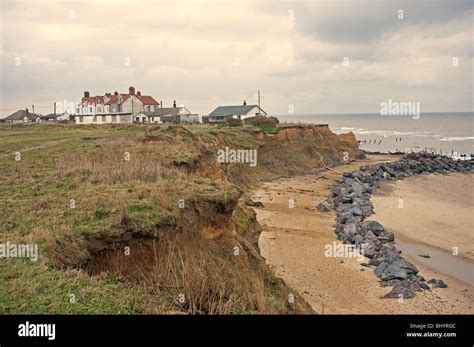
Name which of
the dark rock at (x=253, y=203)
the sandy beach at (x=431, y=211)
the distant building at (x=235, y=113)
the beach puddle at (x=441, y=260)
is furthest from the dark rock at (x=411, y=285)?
the distant building at (x=235, y=113)

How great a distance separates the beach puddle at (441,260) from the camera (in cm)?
1905

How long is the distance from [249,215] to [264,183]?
28.2 meters

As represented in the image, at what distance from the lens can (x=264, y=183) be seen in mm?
46188

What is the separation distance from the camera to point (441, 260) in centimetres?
2105

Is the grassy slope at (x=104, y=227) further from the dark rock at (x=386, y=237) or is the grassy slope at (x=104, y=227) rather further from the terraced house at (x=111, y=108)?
the terraced house at (x=111, y=108)

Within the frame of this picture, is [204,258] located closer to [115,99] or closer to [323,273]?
[323,273]

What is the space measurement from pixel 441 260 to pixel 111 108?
67.0 m

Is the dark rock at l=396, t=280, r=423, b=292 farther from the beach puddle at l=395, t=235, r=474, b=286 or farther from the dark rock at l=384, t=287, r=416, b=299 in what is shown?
the beach puddle at l=395, t=235, r=474, b=286

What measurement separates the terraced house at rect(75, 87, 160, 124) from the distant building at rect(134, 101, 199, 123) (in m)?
2.01

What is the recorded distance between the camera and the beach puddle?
62.5 ft

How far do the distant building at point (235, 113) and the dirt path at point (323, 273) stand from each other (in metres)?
48.3

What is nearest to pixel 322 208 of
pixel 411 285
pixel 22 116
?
pixel 411 285

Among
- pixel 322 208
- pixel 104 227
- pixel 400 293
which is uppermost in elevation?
pixel 104 227
